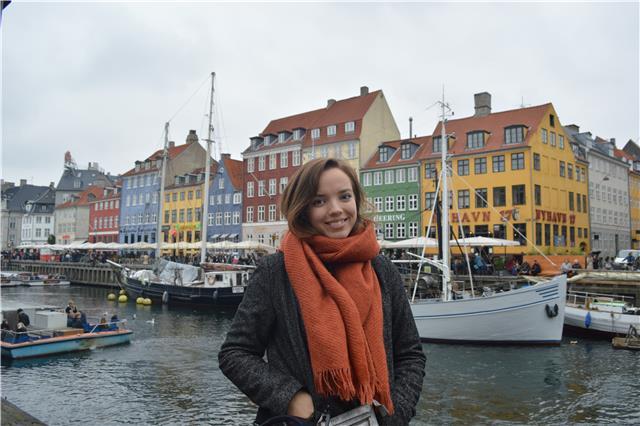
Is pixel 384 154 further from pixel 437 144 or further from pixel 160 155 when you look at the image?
pixel 160 155

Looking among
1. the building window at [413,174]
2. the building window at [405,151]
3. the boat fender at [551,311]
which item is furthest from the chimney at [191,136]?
the boat fender at [551,311]

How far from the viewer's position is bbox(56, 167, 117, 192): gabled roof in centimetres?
9256

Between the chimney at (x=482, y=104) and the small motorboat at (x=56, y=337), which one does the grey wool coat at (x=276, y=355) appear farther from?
the chimney at (x=482, y=104)

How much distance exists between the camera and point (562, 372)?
49.9ft

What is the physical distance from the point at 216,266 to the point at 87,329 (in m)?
13.6

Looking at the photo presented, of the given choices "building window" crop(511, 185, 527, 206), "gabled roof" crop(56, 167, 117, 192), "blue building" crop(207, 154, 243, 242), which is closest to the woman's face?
"building window" crop(511, 185, 527, 206)

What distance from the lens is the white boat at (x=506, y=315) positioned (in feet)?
61.4

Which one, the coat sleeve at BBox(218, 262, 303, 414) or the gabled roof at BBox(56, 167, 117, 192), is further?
the gabled roof at BBox(56, 167, 117, 192)

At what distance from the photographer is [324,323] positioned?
197 cm

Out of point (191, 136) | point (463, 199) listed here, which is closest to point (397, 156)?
point (463, 199)

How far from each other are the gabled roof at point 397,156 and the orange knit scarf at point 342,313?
142ft

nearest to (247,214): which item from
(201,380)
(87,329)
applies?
(87,329)

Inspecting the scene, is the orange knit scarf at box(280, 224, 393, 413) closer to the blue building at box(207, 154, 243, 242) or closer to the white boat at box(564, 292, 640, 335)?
the white boat at box(564, 292, 640, 335)

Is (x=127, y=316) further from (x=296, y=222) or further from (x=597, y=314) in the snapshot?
(x=296, y=222)
